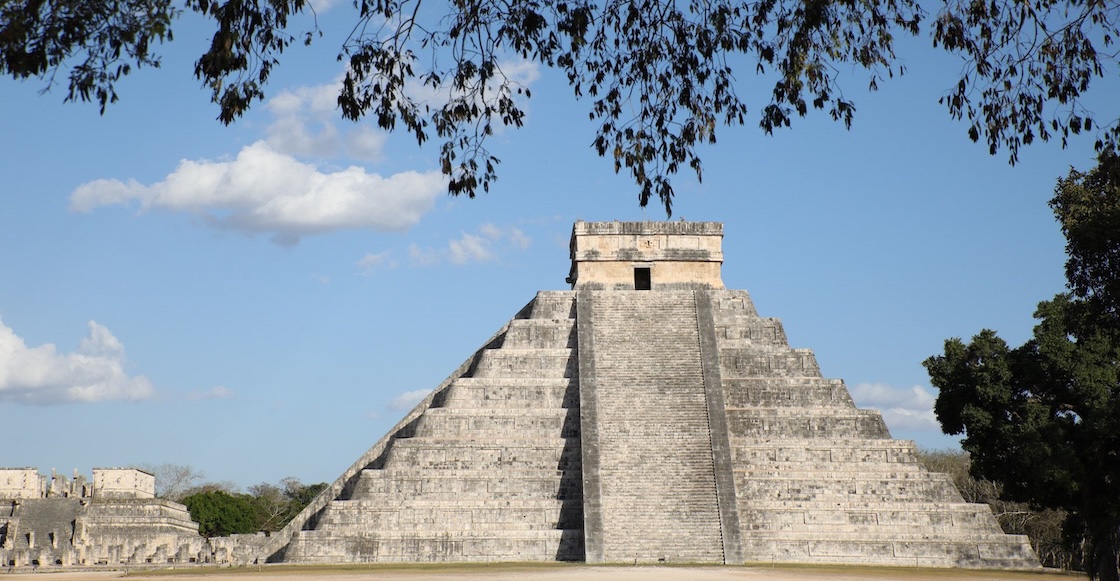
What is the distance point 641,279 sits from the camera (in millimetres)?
32031

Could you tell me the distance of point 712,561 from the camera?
23422 millimetres

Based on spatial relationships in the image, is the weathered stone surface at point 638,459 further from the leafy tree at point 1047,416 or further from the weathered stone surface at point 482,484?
the leafy tree at point 1047,416

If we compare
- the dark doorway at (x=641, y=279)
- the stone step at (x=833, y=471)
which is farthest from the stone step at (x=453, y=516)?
the dark doorway at (x=641, y=279)

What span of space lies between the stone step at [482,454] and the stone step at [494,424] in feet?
1.08

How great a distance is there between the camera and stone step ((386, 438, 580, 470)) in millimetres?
26156

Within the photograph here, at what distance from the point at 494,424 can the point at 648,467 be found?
12.3 ft

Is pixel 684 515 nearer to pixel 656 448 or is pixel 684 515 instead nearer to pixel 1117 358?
pixel 656 448

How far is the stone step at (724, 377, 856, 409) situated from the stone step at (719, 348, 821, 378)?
424 mm

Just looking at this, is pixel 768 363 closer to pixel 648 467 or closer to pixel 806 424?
pixel 806 424

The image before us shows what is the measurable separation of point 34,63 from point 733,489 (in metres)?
19.6

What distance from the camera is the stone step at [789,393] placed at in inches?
1101

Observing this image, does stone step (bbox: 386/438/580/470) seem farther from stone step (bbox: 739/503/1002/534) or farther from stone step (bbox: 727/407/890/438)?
stone step (bbox: 739/503/1002/534)

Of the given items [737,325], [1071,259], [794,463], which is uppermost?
[737,325]

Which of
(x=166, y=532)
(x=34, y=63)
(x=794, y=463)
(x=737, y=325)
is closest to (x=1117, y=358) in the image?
(x=794, y=463)
